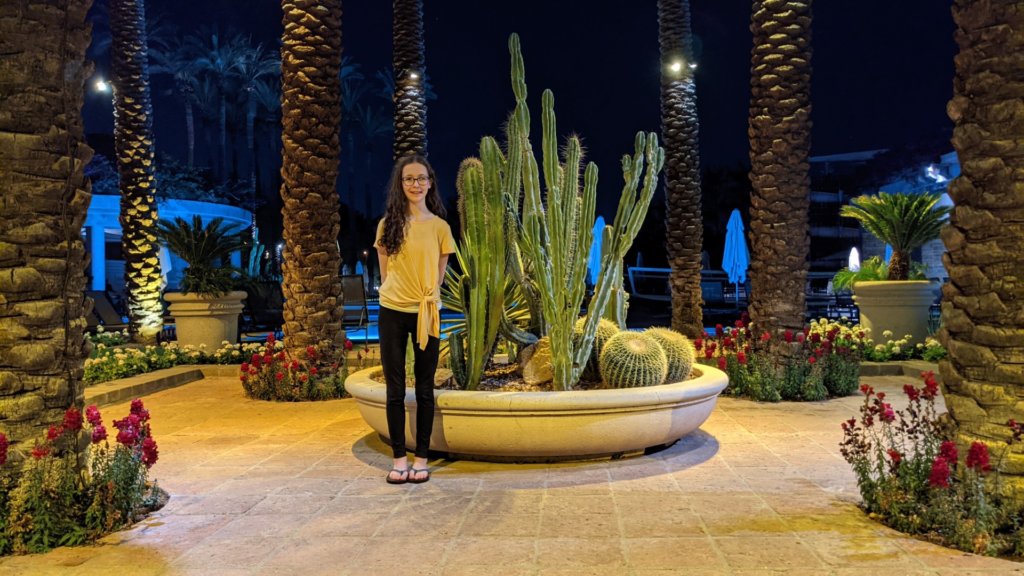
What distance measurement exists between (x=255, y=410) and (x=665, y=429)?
498cm

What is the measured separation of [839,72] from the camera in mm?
36594

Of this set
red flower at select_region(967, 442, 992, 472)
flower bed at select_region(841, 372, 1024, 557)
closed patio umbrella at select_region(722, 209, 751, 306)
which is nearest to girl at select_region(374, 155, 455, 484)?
flower bed at select_region(841, 372, 1024, 557)

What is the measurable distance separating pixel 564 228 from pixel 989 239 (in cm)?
304

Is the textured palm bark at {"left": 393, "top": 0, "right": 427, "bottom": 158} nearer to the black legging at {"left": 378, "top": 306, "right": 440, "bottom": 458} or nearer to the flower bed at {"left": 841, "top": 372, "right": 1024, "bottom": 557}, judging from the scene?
the black legging at {"left": 378, "top": 306, "right": 440, "bottom": 458}

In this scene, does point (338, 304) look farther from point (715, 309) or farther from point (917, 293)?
point (715, 309)

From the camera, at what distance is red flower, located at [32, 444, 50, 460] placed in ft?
13.0

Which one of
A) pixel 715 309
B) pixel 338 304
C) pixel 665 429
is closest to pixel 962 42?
pixel 665 429

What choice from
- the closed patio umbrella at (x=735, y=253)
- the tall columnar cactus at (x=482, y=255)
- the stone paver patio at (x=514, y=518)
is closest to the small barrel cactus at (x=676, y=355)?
the stone paver patio at (x=514, y=518)

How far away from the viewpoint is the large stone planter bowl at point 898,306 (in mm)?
11633

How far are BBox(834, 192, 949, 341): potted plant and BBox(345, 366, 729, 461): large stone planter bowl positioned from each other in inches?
288

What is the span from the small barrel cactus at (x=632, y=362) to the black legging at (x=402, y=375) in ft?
5.12

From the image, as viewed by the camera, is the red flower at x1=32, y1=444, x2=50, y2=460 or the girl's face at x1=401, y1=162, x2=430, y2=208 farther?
the girl's face at x1=401, y1=162, x2=430, y2=208

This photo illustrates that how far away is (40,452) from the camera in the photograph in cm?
397

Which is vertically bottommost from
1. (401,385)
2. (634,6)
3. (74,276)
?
(401,385)
